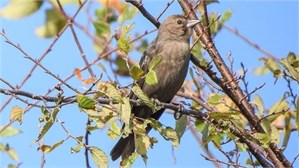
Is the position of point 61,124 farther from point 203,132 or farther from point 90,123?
point 203,132

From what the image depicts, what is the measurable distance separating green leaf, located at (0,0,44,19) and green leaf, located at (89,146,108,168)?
1919 millimetres

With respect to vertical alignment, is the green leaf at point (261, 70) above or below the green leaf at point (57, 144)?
above

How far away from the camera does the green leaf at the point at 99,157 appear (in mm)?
3256

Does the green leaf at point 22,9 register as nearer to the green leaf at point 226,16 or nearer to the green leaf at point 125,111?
the green leaf at point 226,16

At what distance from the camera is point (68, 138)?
3.29 metres

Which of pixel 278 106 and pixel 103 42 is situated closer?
pixel 278 106

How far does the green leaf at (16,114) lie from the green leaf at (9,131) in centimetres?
104

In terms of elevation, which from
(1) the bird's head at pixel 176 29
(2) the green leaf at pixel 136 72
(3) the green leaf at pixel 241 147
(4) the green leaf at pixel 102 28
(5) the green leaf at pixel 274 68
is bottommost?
(2) the green leaf at pixel 136 72

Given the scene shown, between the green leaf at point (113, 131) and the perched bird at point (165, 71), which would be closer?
the green leaf at point (113, 131)

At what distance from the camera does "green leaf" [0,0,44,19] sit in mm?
4891

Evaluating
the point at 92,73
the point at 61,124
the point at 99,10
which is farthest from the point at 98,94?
the point at 99,10

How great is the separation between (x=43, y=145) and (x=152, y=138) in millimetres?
587

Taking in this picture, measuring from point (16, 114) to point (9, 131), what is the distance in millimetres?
1111

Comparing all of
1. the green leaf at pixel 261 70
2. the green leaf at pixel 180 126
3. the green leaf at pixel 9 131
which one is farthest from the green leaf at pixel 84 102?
the green leaf at pixel 261 70
